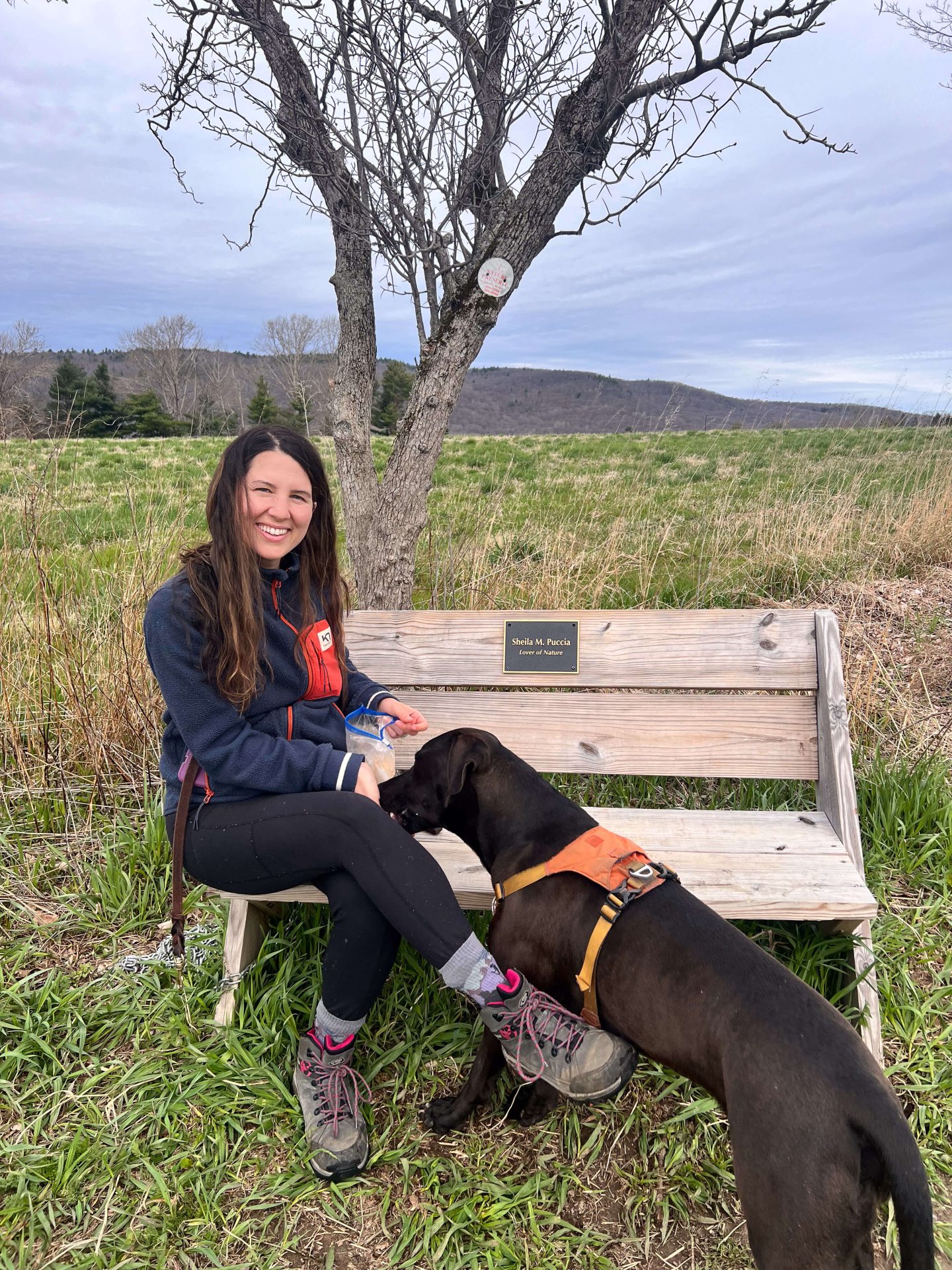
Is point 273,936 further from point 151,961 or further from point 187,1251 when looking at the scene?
point 187,1251

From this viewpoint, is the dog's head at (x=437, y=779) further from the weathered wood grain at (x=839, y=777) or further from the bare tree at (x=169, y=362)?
the bare tree at (x=169, y=362)

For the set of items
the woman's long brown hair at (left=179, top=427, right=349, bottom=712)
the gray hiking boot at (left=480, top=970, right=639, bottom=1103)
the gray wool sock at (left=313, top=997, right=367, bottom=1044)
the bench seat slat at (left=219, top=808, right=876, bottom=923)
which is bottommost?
the gray wool sock at (left=313, top=997, right=367, bottom=1044)

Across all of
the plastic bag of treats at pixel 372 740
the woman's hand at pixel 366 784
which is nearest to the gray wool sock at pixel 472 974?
the woman's hand at pixel 366 784

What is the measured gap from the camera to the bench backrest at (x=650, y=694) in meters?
2.91

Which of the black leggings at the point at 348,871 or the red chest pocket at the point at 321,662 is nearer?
the black leggings at the point at 348,871

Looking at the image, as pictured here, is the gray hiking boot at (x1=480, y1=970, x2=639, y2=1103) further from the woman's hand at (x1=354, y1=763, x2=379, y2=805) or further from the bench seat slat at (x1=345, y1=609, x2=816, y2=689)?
the bench seat slat at (x1=345, y1=609, x2=816, y2=689)

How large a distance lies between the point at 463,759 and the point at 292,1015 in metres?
1.05

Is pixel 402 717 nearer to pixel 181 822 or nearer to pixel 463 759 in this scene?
pixel 463 759

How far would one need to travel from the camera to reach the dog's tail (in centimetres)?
135

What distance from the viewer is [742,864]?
7.86 feet

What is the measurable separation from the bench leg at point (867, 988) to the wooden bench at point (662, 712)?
13 mm

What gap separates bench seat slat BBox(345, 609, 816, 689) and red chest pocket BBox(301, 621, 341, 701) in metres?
0.70

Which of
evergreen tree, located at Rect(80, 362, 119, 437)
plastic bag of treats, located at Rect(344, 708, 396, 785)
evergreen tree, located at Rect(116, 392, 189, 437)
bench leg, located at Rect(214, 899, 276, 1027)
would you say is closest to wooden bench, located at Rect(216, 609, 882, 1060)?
bench leg, located at Rect(214, 899, 276, 1027)

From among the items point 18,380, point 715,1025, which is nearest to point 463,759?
point 715,1025
